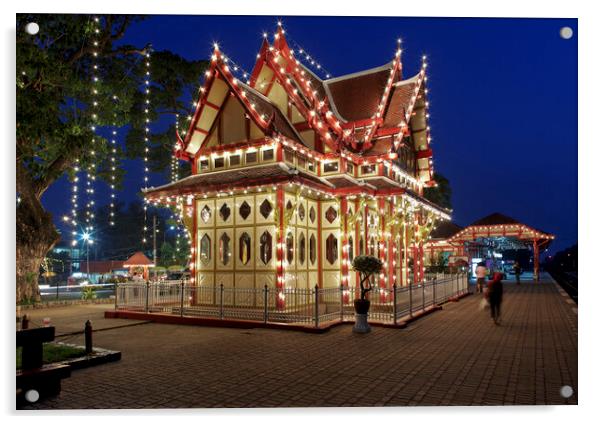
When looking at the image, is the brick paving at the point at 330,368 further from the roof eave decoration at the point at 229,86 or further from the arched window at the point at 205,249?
the roof eave decoration at the point at 229,86

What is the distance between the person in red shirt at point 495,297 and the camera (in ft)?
41.6

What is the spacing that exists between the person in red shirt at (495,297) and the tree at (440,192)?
3143 centimetres

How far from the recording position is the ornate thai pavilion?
49.3 ft

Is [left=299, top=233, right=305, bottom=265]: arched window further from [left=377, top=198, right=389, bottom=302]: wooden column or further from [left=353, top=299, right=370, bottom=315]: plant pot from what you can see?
[left=353, top=299, right=370, bottom=315]: plant pot

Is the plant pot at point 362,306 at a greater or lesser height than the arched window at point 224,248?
lesser

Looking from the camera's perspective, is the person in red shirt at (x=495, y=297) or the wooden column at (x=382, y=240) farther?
the wooden column at (x=382, y=240)

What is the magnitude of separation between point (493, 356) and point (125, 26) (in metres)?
16.4

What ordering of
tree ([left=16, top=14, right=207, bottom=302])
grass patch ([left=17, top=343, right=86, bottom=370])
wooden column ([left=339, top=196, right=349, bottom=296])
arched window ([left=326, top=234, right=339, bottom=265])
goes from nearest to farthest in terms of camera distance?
grass patch ([left=17, top=343, right=86, bottom=370]) → tree ([left=16, top=14, right=207, bottom=302]) → wooden column ([left=339, top=196, right=349, bottom=296]) → arched window ([left=326, top=234, right=339, bottom=265])

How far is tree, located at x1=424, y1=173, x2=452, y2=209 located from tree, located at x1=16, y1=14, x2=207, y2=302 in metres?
25.4

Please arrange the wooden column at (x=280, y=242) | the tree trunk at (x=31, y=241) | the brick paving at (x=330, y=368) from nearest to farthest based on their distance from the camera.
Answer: the brick paving at (x=330, y=368)
the wooden column at (x=280, y=242)
the tree trunk at (x=31, y=241)

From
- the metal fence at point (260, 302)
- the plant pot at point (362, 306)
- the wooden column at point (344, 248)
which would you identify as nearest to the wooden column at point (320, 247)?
the wooden column at point (344, 248)

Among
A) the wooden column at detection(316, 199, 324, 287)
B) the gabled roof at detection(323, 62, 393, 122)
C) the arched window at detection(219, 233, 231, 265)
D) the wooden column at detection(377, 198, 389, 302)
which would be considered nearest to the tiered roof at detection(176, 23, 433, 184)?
the gabled roof at detection(323, 62, 393, 122)

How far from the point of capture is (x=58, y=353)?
8719 mm

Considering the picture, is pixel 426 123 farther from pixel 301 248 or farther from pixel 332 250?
pixel 301 248
